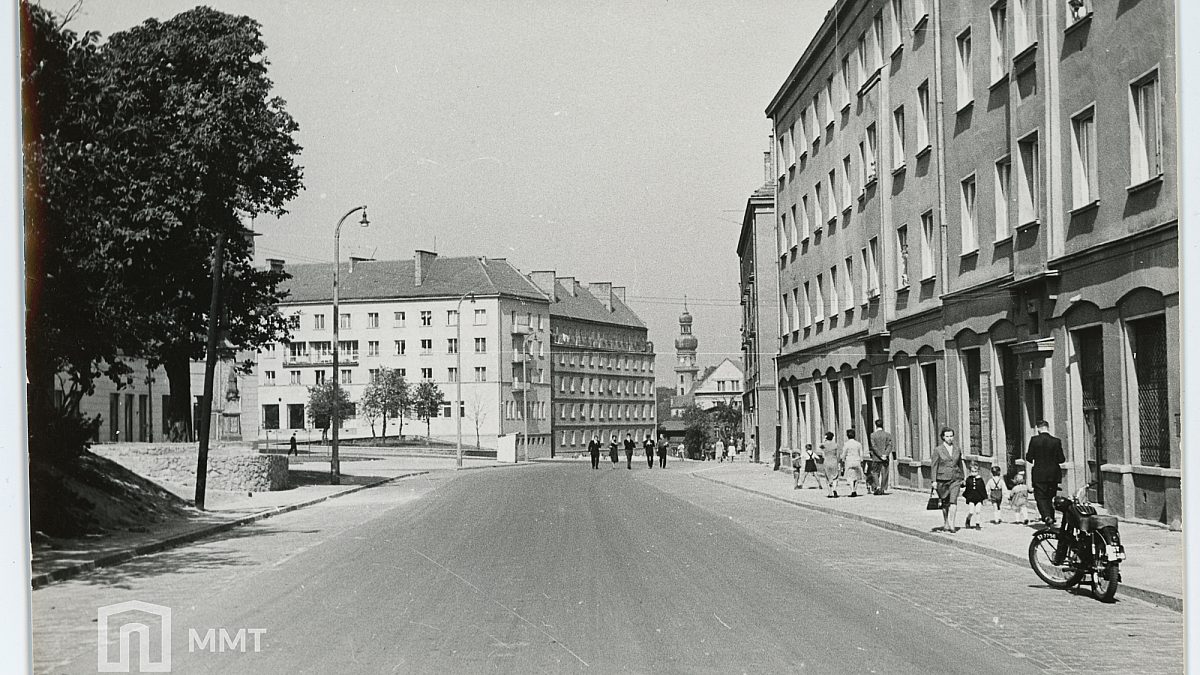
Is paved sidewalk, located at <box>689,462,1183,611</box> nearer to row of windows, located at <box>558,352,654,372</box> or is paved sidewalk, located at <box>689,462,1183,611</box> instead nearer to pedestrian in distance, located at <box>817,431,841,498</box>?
pedestrian in distance, located at <box>817,431,841,498</box>

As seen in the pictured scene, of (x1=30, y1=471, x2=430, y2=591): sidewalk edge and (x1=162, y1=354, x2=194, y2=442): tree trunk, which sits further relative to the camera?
(x1=162, y1=354, x2=194, y2=442): tree trunk

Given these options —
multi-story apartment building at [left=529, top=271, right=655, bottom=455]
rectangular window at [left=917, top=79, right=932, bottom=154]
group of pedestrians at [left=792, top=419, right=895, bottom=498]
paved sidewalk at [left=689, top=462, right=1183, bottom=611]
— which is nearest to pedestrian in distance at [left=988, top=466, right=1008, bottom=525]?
paved sidewalk at [left=689, top=462, right=1183, bottom=611]

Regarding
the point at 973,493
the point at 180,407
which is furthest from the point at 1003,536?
the point at 180,407

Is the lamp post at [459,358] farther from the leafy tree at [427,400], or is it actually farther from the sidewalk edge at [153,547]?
the sidewalk edge at [153,547]

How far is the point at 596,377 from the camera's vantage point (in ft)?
317

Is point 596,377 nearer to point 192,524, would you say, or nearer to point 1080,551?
point 192,524

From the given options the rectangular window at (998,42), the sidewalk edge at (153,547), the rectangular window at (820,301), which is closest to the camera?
the sidewalk edge at (153,547)

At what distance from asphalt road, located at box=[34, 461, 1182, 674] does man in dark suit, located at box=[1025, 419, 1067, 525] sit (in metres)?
2.25

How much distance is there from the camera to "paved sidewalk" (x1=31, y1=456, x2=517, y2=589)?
41.9 ft

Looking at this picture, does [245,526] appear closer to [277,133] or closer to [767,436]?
[277,133]

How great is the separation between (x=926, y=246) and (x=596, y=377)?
6868 centimetres

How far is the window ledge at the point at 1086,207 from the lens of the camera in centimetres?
1853

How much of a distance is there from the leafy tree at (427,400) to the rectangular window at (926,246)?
41.4m

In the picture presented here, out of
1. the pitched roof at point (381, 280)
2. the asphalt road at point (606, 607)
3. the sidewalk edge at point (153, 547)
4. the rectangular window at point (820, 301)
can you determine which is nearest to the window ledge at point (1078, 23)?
the asphalt road at point (606, 607)
